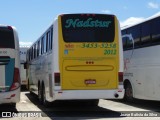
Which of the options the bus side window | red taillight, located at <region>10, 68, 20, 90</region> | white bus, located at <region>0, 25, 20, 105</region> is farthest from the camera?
the bus side window

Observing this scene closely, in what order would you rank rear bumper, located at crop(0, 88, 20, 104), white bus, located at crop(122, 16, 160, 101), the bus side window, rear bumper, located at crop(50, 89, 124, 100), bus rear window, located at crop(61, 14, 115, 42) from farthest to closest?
white bus, located at crop(122, 16, 160, 101) < the bus side window < bus rear window, located at crop(61, 14, 115, 42) < rear bumper, located at crop(0, 88, 20, 104) < rear bumper, located at crop(50, 89, 124, 100)

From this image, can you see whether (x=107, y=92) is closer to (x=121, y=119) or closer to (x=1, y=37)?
(x=121, y=119)

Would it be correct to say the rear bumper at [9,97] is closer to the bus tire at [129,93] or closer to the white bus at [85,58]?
the white bus at [85,58]

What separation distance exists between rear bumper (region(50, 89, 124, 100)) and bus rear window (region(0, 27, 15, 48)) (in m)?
2.33

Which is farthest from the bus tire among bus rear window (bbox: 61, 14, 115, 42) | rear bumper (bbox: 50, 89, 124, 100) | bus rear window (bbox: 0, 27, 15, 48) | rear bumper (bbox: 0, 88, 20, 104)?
bus rear window (bbox: 0, 27, 15, 48)

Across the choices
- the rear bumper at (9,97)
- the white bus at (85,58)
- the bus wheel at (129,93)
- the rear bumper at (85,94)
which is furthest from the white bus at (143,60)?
the rear bumper at (9,97)

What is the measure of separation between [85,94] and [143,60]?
3.88m

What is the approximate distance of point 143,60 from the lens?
16547 millimetres

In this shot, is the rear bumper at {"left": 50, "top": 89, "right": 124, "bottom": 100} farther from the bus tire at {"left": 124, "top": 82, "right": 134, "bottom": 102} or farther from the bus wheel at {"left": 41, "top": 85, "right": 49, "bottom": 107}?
the bus tire at {"left": 124, "top": 82, "right": 134, "bottom": 102}

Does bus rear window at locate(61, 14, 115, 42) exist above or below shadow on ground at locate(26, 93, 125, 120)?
above

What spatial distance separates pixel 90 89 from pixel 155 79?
302cm

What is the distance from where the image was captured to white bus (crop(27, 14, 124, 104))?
13.7m

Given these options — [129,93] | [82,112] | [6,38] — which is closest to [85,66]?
[82,112]

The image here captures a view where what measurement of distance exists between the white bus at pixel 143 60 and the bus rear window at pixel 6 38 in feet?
17.2
